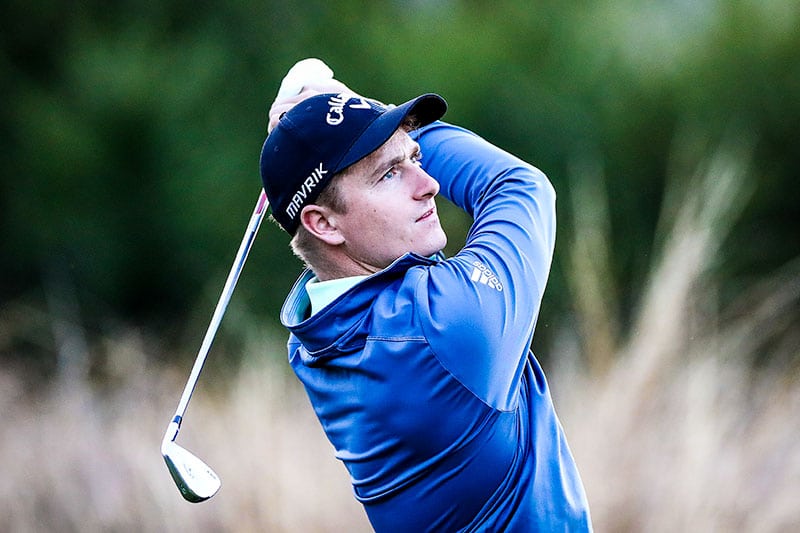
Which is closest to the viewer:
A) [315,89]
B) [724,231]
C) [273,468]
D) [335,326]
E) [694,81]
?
[335,326]

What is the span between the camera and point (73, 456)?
16.9 feet

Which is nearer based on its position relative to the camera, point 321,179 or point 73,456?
point 321,179

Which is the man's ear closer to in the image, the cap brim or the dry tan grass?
the cap brim

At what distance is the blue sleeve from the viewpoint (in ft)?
6.59

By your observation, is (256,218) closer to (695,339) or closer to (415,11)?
(695,339)

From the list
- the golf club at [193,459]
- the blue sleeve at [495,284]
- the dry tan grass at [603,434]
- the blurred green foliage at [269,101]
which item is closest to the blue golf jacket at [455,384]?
the blue sleeve at [495,284]

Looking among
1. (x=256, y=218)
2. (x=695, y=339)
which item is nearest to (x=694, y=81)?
(x=695, y=339)

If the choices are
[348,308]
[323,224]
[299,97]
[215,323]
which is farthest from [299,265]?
[348,308]

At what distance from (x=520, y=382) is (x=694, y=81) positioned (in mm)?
4613

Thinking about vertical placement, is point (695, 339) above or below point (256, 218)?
below

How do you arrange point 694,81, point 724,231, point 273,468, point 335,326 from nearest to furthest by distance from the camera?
point 335,326, point 273,468, point 724,231, point 694,81

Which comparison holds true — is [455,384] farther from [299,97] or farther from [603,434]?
[603,434]

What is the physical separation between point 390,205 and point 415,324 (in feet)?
0.87

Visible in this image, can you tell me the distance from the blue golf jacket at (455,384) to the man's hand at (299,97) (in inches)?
15.1
